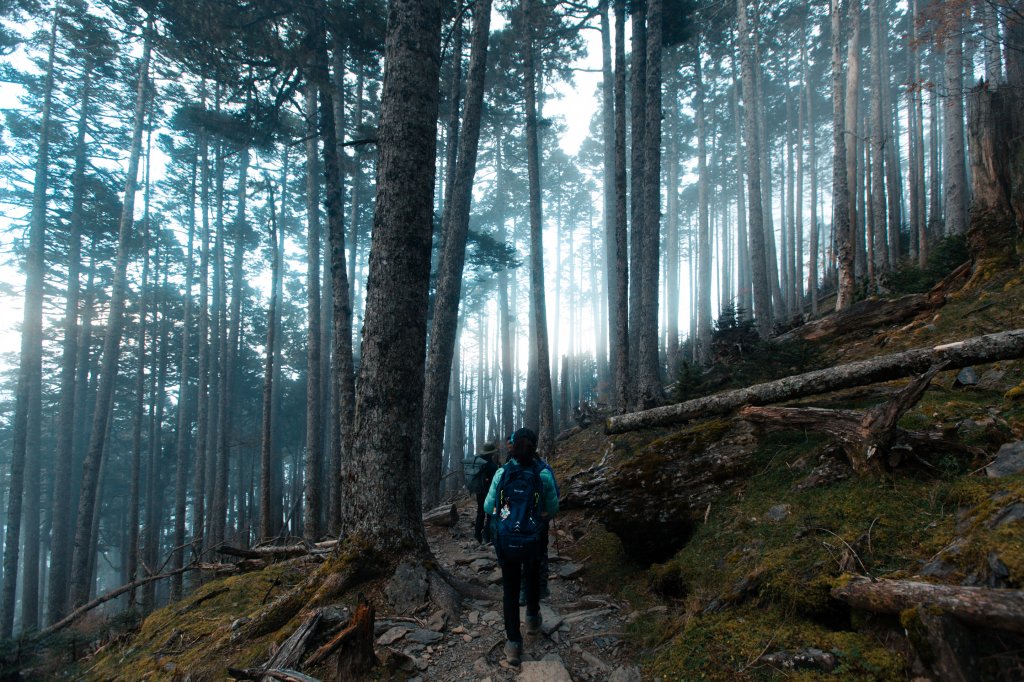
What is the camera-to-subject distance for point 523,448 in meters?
4.46

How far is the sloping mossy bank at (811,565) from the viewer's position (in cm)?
280

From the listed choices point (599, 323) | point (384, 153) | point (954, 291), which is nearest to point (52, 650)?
point (384, 153)

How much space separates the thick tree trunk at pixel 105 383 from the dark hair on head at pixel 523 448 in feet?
42.6

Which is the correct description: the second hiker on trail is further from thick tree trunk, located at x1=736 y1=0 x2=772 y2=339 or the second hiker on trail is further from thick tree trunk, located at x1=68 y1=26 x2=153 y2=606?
thick tree trunk, located at x1=68 y1=26 x2=153 y2=606

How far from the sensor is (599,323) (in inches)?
1442

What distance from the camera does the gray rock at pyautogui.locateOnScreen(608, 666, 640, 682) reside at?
3541 millimetres

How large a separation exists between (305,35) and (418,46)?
7.28m

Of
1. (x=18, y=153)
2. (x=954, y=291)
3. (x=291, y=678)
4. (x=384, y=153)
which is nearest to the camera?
(x=291, y=678)

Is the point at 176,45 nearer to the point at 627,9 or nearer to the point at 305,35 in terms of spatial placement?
the point at 305,35

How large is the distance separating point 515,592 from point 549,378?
917 centimetres

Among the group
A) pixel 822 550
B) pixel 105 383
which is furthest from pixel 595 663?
pixel 105 383

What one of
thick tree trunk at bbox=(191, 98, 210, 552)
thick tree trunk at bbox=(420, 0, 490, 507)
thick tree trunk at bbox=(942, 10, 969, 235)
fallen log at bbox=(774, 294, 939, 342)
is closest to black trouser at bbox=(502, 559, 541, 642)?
thick tree trunk at bbox=(420, 0, 490, 507)

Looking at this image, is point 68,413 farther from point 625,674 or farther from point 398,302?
point 625,674

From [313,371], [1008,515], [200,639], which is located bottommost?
[200,639]
